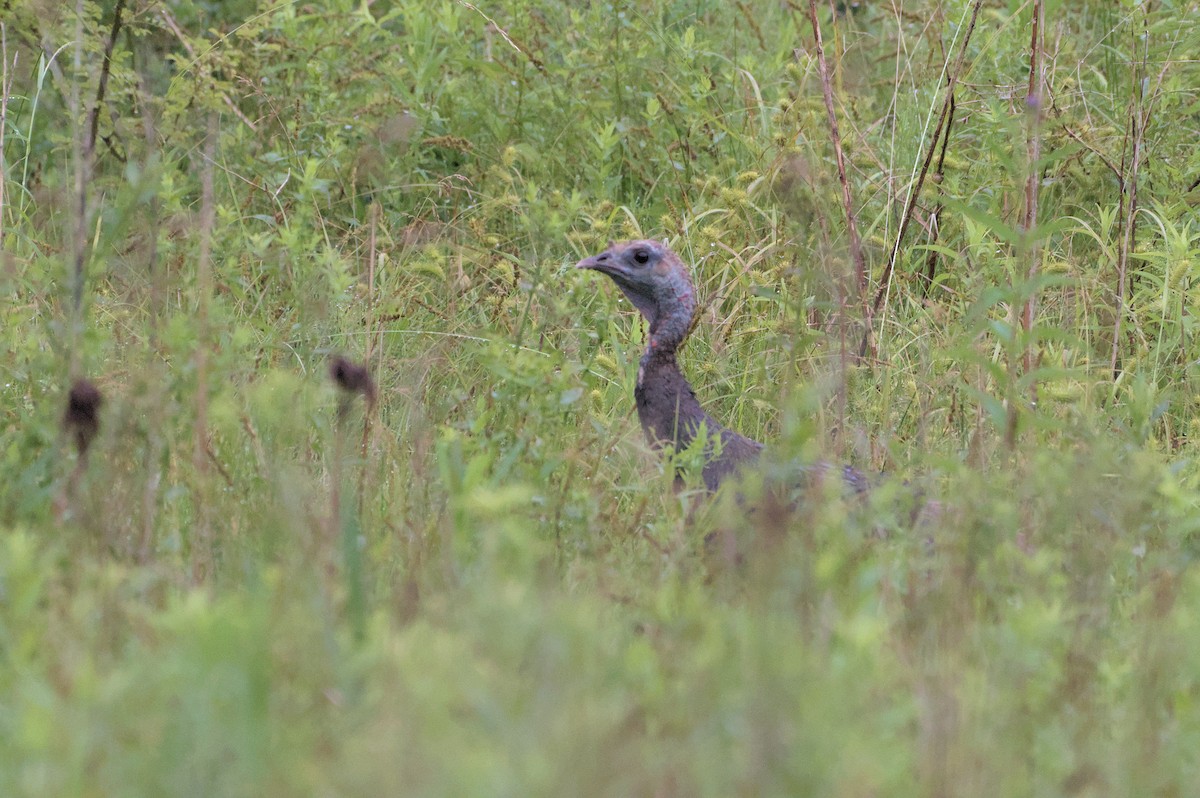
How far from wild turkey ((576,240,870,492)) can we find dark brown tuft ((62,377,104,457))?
1.77 m

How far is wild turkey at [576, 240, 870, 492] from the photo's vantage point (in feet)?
14.7

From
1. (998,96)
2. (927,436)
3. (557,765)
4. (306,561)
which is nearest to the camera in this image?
(557,765)

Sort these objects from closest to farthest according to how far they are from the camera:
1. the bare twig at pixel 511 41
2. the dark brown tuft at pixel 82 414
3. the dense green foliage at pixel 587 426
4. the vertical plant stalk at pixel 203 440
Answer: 1. the dense green foliage at pixel 587 426
2. the dark brown tuft at pixel 82 414
3. the vertical plant stalk at pixel 203 440
4. the bare twig at pixel 511 41

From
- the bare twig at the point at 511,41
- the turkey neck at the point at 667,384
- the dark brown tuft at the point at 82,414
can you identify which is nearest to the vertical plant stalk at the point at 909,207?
the turkey neck at the point at 667,384

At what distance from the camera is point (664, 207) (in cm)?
619

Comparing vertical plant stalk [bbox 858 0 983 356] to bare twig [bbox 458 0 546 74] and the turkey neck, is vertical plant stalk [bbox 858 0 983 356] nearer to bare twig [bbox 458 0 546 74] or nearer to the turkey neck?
the turkey neck

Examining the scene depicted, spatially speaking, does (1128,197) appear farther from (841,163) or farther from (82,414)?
(82,414)

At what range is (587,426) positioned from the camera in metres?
4.52

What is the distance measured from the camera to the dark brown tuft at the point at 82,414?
2.93 meters

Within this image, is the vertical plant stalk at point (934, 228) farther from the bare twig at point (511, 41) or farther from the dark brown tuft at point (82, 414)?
the dark brown tuft at point (82, 414)

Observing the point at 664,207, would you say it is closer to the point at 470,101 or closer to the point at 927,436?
the point at 470,101

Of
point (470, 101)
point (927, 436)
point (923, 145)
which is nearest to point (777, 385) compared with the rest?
point (927, 436)

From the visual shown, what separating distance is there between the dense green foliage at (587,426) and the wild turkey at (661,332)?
169 millimetres

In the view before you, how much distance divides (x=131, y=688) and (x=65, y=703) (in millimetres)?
95
